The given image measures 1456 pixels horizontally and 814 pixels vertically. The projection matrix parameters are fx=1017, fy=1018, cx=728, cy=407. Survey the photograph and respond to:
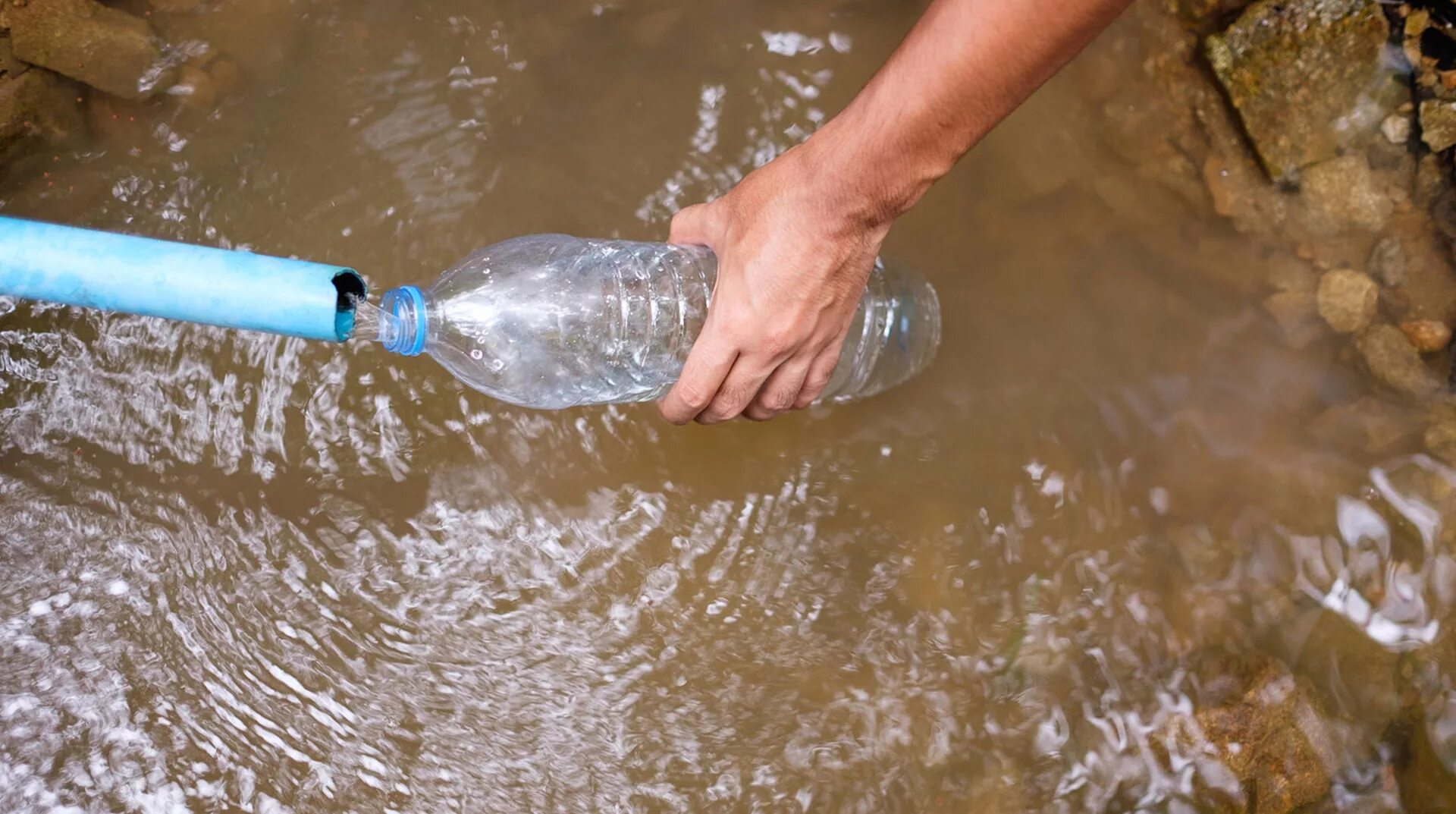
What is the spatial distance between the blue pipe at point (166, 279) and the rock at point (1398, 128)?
→ 226cm

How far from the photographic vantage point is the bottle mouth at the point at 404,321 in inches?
59.5

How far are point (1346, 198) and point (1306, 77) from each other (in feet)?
0.94

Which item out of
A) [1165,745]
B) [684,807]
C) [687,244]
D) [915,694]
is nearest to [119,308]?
[687,244]

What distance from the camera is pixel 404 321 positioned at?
1513 mm

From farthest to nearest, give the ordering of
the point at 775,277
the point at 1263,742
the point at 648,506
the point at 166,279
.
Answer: the point at 648,506 → the point at 1263,742 → the point at 775,277 → the point at 166,279

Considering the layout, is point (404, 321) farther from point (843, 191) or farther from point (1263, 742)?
point (1263, 742)

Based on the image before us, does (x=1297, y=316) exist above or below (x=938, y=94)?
below

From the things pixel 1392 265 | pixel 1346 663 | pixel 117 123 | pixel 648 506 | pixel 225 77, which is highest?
pixel 1392 265

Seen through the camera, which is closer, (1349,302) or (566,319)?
(566,319)

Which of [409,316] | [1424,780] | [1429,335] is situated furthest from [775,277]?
[1424,780]

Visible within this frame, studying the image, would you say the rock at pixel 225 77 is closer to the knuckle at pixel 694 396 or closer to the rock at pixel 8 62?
the rock at pixel 8 62

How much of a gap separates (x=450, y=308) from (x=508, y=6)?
958mm

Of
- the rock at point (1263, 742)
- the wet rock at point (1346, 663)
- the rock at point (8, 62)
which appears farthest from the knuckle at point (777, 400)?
the rock at point (8, 62)

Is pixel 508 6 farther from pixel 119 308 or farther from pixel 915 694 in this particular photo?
pixel 915 694
